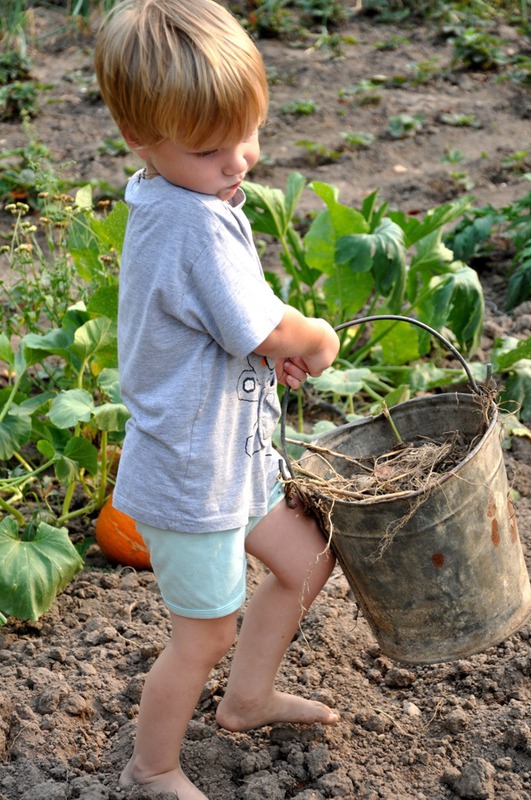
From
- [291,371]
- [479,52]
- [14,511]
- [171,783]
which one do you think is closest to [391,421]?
[291,371]

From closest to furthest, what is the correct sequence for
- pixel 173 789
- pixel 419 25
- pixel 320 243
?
pixel 173 789, pixel 320 243, pixel 419 25

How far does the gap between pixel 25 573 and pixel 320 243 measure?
1.65m

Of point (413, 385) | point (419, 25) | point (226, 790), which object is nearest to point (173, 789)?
point (226, 790)

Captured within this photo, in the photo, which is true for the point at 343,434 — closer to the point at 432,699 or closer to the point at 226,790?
the point at 432,699

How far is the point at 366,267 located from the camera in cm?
334

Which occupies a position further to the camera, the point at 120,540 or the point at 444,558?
the point at 120,540

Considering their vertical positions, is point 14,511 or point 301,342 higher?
point 301,342

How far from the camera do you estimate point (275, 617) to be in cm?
217

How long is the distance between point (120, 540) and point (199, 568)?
1.00 metres

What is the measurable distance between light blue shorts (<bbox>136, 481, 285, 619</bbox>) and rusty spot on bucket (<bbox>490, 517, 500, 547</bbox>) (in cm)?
48

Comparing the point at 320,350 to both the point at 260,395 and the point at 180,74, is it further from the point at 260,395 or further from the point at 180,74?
the point at 180,74

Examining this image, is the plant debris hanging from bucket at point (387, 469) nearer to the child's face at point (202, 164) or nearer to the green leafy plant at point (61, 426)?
the child's face at point (202, 164)

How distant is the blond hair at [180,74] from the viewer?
1.63m

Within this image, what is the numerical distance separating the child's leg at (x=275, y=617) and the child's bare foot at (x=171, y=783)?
0.66 ft
